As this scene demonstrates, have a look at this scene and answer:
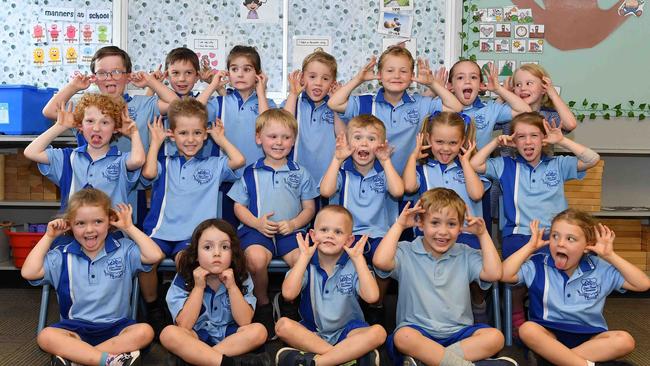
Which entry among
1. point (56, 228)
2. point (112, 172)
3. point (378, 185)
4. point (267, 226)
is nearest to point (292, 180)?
point (267, 226)

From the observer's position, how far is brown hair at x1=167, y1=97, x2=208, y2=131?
126 inches

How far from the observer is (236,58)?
11.8 ft

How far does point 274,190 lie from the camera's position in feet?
10.2

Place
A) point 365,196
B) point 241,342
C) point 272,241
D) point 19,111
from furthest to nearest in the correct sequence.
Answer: point 19,111, point 365,196, point 272,241, point 241,342

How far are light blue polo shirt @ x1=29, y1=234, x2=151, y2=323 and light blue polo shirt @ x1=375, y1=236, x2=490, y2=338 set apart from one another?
41.5 inches

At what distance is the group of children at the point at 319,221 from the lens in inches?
102

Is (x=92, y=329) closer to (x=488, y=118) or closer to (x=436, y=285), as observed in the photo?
(x=436, y=285)

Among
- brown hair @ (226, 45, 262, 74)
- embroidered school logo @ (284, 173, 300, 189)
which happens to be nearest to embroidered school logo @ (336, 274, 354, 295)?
embroidered school logo @ (284, 173, 300, 189)

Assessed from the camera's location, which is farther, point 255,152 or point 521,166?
point 255,152

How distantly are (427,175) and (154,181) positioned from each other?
129 cm

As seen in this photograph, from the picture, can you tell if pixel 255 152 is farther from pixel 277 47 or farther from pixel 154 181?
pixel 277 47

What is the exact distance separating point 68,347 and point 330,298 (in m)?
1.00

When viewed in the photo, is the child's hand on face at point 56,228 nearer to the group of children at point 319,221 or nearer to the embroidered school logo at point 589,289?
the group of children at point 319,221

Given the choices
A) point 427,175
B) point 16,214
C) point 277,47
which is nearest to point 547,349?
point 427,175
